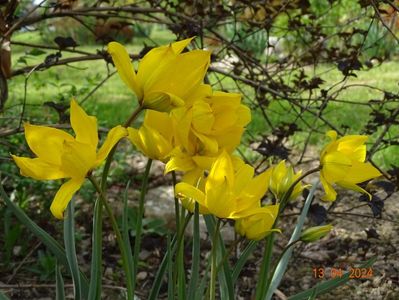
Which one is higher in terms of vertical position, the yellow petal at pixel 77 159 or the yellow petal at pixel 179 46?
the yellow petal at pixel 179 46

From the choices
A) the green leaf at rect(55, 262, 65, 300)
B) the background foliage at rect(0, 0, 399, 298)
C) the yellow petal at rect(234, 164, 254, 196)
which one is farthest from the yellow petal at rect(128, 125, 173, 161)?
the background foliage at rect(0, 0, 399, 298)

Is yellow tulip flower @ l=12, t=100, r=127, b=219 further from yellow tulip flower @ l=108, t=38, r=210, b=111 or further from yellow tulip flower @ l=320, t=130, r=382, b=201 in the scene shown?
yellow tulip flower @ l=320, t=130, r=382, b=201

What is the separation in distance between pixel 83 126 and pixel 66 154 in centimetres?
6

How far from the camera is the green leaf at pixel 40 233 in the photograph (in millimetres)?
1050

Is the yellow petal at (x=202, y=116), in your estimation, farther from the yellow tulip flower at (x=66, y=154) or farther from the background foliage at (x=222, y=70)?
the background foliage at (x=222, y=70)

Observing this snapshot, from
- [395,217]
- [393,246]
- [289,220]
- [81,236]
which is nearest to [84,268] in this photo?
[81,236]

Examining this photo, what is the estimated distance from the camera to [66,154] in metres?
0.89

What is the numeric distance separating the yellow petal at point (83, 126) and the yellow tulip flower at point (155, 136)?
81mm

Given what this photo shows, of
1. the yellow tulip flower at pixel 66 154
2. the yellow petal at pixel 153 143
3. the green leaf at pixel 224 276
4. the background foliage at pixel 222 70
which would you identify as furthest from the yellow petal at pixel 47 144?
the background foliage at pixel 222 70

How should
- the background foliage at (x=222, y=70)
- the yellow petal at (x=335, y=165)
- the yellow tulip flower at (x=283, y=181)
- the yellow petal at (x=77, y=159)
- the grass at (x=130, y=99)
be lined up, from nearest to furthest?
the yellow petal at (x=77, y=159) < the yellow petal at (x=335, y=165) < the yellow tulip flower at (x=283, y=181) < the background foliage at (x=222, y=70) < the grass at (x=130, y=99)

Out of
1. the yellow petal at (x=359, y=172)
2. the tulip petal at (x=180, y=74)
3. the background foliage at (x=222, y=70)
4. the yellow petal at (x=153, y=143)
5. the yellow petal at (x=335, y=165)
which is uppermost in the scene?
the tulip petal at (x=180, y=74)

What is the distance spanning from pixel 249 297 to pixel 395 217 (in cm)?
91

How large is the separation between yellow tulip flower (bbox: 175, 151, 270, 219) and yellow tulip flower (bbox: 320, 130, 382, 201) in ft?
0.38

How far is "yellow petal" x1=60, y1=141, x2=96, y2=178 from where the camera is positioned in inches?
34.9
